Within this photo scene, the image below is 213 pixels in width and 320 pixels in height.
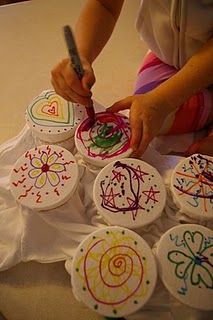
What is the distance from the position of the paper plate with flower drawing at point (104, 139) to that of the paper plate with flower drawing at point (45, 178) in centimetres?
3

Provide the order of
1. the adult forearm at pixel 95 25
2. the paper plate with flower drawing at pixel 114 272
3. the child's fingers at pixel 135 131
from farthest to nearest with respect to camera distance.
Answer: the adult forearm at pixel 95 25, the child's fingers at pixel 135 131, the paper plate with flower drawing at pixel 114 272

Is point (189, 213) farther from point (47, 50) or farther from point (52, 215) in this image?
point (47, 50)

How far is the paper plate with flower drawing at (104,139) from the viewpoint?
2.09ft

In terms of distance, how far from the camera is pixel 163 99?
2.10 feet

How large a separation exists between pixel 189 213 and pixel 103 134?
0.20 metres

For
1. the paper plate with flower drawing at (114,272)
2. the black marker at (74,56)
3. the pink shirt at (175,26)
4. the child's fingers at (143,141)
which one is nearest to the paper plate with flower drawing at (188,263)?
the paper plate with flower drawing at (114,272)

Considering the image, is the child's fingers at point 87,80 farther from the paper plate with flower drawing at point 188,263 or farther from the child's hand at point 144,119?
the paper plate with flower drawing at point 188,263

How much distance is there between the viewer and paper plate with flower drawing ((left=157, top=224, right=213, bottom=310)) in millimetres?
509

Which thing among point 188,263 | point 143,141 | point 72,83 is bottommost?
point 188,263

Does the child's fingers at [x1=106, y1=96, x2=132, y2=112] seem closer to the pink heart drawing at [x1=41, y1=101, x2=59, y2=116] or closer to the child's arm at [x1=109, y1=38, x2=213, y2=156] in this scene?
the child's arm at [x1=109, y1=38, x2=213, y2=156]

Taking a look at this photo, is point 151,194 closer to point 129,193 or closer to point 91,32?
point 129,193

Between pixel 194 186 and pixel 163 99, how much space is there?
16 cm

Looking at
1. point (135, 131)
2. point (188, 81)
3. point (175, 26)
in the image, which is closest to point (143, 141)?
point (135, 131)

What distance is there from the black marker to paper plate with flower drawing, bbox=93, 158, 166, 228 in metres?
0.11
